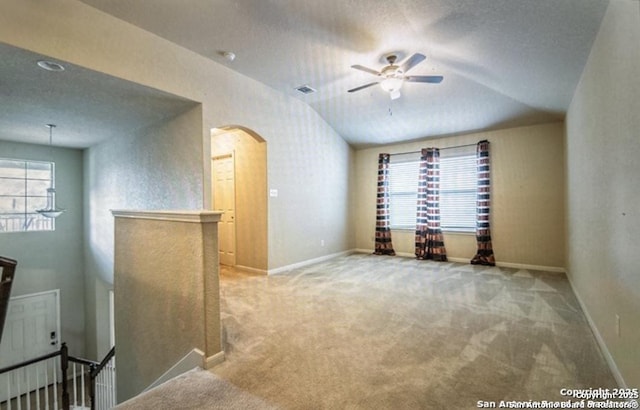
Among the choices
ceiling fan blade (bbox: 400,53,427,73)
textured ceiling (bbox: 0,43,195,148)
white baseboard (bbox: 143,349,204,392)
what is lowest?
white baseboard (bbox: 143,349,204,392)

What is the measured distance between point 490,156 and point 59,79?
20.7 ft

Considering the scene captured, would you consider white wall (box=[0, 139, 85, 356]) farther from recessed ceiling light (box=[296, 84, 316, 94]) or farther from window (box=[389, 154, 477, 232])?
window (box=[389, 154, 477, 232])

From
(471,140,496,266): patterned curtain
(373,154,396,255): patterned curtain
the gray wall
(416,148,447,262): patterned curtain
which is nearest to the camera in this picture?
the gray wall

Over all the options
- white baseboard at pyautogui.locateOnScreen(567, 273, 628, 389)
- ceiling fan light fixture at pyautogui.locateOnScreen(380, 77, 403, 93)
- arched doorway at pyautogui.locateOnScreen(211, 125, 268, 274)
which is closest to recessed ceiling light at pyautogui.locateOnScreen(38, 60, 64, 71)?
arched doorway at pyautogui.locateOnScreen(211, 125, 268, 274)

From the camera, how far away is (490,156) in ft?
17.8

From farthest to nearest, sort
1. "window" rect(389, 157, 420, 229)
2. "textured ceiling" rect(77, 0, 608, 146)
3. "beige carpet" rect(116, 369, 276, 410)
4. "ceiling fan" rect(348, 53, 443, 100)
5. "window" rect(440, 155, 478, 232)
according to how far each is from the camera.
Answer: "window" rect(389, 157, 420, 229), "window" rect(440, 155, 478, 232), "ceiling fan" rect(348, 53, 443, 100), "textured ceiling" rect(77, 0, 608, 146), "beige carpet" rect(116, 369, 276, 410)

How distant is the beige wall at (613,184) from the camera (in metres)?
1.62

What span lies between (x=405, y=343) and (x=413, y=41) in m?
3.02

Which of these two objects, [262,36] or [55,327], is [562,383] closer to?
[262,36]

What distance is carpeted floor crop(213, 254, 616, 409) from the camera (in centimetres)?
183

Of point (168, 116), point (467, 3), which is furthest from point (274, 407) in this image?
point (168, 116)

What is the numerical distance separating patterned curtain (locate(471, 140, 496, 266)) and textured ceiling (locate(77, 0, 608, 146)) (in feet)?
2.80

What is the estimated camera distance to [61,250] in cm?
602

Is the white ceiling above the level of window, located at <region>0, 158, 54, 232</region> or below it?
above
